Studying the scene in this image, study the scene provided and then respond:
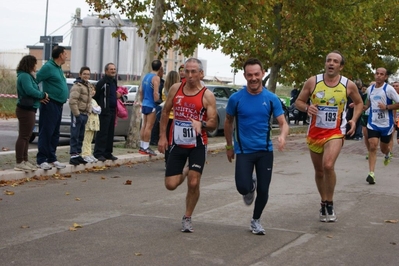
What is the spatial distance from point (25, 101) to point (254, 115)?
5713mm

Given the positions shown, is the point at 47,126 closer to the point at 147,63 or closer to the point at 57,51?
the point at 57,51

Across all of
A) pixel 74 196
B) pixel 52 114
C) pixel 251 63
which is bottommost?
pixel 74 196

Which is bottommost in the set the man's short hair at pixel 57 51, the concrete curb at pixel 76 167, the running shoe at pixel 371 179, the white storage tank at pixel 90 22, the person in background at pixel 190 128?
the concrete curb at pixel 76 167

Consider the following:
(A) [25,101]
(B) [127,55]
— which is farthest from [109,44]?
(A) [25,101]

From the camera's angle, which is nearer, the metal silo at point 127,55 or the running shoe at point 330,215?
the running shoe at point 330,215

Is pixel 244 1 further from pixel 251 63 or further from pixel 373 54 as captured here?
pixel 373 54

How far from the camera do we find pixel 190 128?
8680mm

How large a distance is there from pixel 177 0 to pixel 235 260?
12946 mm

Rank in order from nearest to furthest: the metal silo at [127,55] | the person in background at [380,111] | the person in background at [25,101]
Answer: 1. the person in background at [25,101]
2. the person in background at [380,111]
3. the metal silo at [127,55]

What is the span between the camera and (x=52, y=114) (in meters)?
13.8

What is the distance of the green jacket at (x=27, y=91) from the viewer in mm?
13125

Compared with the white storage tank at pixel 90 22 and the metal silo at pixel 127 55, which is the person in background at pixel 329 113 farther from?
the white storage tank at pixel 90 22

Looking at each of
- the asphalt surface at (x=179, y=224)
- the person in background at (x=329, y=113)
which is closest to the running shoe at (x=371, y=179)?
the asphalt surface at (x=179, y=224)

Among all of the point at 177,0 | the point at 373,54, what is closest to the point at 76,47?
the point at 373,54
